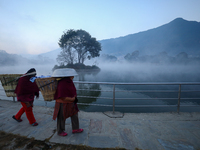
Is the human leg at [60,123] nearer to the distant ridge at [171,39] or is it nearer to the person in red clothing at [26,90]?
the person in red clothing at [26,90]

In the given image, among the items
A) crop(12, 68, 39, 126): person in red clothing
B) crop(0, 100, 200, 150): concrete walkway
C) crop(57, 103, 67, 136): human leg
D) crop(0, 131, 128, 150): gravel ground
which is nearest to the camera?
crop(0, 131, 128, 150): gravel ground

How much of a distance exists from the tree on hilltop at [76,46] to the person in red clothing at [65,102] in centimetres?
2773

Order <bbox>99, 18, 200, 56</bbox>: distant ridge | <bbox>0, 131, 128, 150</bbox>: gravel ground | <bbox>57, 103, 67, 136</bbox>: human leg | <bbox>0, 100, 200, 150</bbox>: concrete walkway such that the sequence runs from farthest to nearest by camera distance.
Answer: <bbox>99, 18, 200, 56</bbox>: distant ridge, <bbox>57, 103, 67, 136</bbox>: human leg, <bbox>0, 100, 200, 150</bbox>: concrete walkway, <bbox>0, 131, 128, 150</bbox>: gravel ground

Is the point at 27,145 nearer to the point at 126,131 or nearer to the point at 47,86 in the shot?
the point at 47,86

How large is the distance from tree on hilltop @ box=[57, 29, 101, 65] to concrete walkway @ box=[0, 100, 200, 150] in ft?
87.8

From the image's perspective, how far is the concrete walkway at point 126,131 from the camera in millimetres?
1961

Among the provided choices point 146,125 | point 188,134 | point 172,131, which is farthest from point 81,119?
point 188,134

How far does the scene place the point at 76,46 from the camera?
92.1 ft

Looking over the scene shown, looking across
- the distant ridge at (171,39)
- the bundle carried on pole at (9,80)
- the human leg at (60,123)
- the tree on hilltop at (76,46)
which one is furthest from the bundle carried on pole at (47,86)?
the distant ridge at (171,39)

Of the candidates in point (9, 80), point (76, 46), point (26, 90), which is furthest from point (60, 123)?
point (76, 46)

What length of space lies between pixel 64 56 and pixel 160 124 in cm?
2926

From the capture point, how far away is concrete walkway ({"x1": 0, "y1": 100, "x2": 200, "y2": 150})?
196 centimetres

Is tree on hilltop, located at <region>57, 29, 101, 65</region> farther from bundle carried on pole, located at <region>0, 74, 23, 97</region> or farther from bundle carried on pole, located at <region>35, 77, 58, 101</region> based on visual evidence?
bundle carried on pole, located at <region>35, 77, 58, 101</region>

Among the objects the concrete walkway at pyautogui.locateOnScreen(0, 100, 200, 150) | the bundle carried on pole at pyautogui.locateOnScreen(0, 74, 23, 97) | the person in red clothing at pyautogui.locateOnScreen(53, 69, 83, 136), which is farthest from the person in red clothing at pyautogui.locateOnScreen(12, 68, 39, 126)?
the person in red clothing at pyautogui.locateOnScreen(53, 69, 83, 136)
